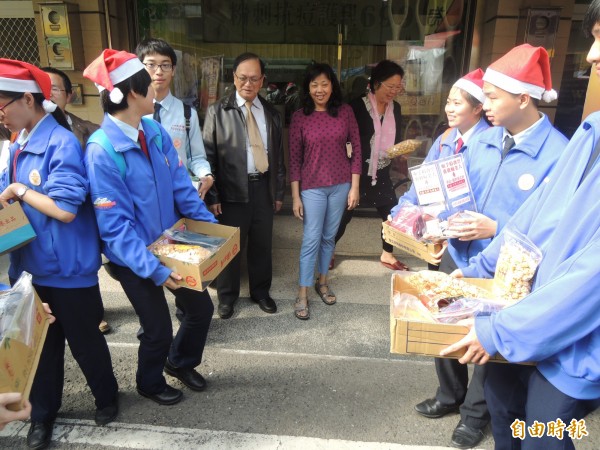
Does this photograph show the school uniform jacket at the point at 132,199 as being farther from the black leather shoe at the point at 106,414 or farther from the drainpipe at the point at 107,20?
the drainpipe at the point at 107,20

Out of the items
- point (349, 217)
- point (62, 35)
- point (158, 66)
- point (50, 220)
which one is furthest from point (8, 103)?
point (62, 35)

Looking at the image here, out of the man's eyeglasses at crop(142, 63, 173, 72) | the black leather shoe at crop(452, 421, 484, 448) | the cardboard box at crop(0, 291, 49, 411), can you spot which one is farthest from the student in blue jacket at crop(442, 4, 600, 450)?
the man's eyeglasses at crop(142, 63, 173, 72)

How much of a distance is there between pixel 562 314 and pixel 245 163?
2.57m

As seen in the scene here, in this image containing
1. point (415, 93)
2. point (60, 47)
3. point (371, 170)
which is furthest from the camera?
point (415, 93)

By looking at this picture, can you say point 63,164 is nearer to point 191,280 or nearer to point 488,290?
point 191,280

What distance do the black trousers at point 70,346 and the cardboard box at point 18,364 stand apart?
1.61 ft

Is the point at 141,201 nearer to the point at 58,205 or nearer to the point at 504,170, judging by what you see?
the point at 58,205

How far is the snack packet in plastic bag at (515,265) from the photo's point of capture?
1.57m

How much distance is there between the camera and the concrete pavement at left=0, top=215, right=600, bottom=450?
8.04 ft

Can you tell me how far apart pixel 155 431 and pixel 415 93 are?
4.99 meters

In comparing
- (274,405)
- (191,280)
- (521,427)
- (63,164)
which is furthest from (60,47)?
(521,427)

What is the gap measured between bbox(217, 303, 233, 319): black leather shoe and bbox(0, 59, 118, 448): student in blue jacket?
4.53 feet

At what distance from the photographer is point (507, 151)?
2.11 meters

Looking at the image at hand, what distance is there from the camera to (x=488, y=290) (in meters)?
1.88
